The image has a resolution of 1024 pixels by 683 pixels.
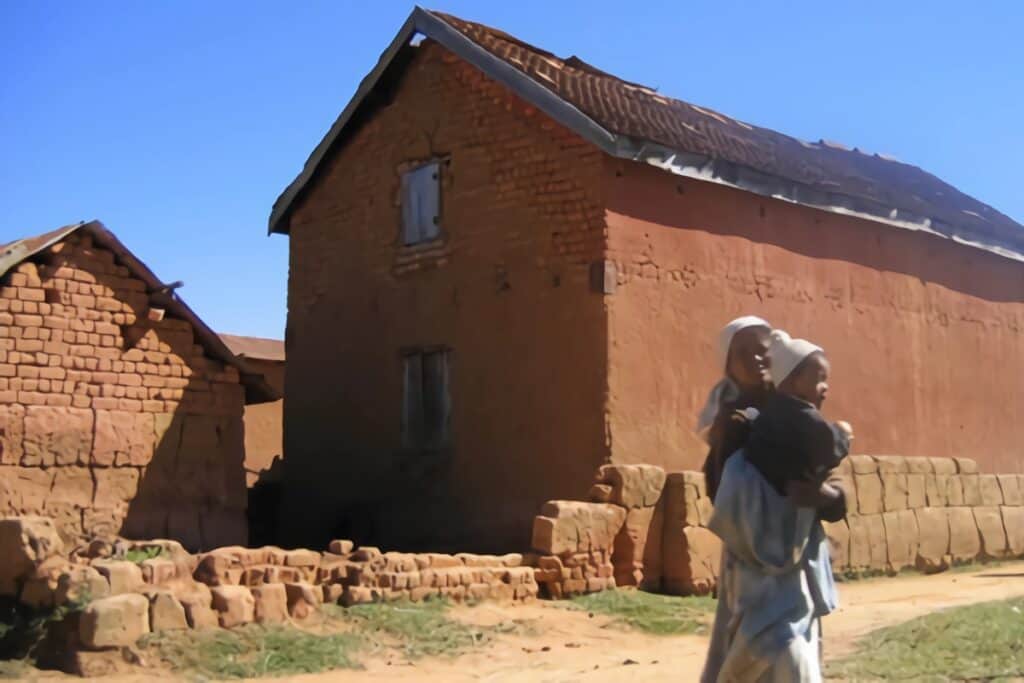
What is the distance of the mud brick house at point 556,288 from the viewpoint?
12141 mm

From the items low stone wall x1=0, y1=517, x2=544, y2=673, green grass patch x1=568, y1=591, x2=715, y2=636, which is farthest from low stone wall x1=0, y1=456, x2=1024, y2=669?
green grass patch x1=568, y1=591, x2=715, y2=636

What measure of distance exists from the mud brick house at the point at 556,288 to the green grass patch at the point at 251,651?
14.1ft

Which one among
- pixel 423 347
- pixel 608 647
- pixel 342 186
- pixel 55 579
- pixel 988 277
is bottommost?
pixel 608 647

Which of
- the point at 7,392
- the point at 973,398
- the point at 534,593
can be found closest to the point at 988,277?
the point at 973,398

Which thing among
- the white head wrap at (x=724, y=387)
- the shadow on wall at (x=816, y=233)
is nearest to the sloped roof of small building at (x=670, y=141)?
the shadow on wall at (x=816, y=233)

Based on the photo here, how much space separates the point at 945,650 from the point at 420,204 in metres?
8.35

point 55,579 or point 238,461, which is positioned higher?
point 238,461

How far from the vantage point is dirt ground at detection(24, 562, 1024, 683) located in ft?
25.6

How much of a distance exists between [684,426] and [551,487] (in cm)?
152

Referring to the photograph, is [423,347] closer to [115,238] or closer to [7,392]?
[115,238]

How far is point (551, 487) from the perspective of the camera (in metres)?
12.1

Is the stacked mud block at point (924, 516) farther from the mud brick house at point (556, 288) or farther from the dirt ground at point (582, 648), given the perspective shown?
the dirt ground at point (582, 648)

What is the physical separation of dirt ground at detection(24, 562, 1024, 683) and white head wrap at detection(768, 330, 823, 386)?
12.5ft

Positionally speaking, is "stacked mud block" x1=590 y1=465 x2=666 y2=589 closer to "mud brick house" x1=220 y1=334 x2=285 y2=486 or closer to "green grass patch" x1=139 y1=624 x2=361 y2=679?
"green grass patch" x1=139 y1=624 x2=361 y2=679
